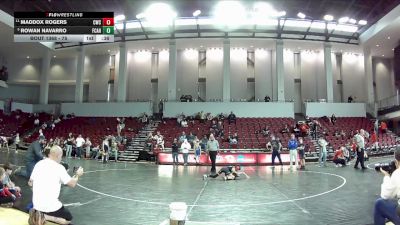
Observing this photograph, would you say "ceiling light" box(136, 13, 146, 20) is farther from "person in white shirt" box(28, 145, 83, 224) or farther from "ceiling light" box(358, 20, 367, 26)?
"person in white shirt" box(28, 145, 83, 224)

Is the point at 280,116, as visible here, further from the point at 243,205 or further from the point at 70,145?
the point at 243,205

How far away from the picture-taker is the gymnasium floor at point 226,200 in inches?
245

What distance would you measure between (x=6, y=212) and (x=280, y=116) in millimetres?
26085

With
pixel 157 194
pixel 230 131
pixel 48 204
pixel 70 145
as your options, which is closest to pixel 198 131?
pixel 230 131

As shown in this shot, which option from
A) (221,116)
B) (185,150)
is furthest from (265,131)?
(185,150)

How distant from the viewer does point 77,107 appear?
3312 cm

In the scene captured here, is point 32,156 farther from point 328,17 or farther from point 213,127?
point 328,17

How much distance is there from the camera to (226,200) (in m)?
8.10

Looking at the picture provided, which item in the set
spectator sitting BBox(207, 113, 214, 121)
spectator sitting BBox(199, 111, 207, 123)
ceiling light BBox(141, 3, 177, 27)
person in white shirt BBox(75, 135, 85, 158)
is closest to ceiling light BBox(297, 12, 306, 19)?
ceiling light BBox(141, 3, 177, 27)
